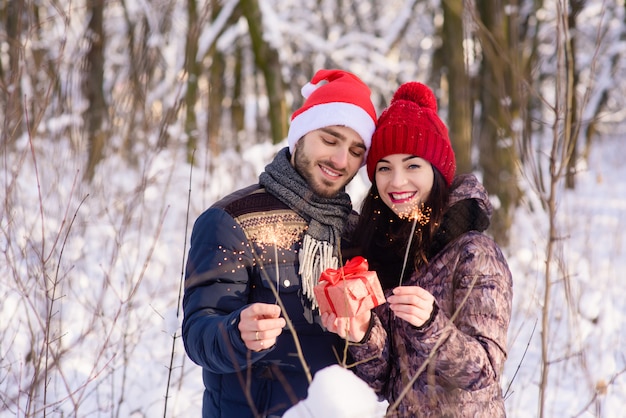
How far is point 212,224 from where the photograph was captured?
205cm

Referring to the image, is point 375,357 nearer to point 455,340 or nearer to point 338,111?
point 455,340

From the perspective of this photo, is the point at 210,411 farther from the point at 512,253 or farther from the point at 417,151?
the point at 512,253

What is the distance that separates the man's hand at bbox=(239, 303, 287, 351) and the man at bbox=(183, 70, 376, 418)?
0.12 m

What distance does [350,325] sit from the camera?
1832 mm

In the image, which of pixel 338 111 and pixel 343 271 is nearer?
pixel 343 271

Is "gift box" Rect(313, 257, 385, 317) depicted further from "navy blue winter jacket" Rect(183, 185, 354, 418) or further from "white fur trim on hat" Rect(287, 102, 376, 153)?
"white fur trim on hat" Rect(287, 102, 376, 153)

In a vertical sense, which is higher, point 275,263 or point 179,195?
point 179,195

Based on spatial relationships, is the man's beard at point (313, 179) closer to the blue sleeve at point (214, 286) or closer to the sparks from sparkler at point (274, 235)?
the sparks from sparkler at point (274, 235)

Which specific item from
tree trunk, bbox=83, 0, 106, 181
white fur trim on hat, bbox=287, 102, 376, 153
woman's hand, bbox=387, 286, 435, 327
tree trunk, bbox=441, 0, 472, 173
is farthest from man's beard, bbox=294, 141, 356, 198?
tree trunk, bbox=83, 0, 106, 181

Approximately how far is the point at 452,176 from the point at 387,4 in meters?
15.4

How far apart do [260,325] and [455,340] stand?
558 millimetres

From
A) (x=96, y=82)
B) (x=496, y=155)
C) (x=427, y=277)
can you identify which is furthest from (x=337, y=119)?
(x=96, y=82)

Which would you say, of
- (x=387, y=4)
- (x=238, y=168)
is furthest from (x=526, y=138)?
(x=387, y=4)

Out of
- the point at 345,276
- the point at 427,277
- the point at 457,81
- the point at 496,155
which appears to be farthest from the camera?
the point at 496,155
